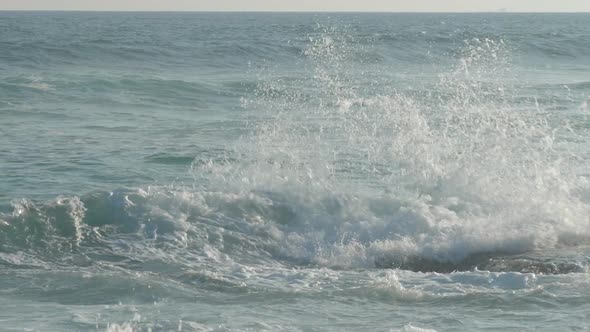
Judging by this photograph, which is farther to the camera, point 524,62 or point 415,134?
point 524,62

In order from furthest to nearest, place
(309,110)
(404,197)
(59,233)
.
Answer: (309,110) → (404,197) → (59,233)

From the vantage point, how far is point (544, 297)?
23.6ft

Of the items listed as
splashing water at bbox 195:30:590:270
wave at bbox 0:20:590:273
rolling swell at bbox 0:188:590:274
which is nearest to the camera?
rolling swell at bbox 0:188:590:274

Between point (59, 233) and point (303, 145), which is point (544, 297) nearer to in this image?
point (59, 233)

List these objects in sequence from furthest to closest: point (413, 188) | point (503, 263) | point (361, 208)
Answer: point (413, 188) → point (361, 208) → point (503, 263)

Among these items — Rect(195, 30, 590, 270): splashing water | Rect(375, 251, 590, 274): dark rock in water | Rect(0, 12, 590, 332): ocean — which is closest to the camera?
Rect(0, 12, 590, 332): ocean

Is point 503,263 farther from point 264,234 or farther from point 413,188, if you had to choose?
point 413,188

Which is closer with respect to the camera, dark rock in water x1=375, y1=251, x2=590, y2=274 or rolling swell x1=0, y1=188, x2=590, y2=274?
dark rock in water x1=375, y1=251, x2=590, y2=274

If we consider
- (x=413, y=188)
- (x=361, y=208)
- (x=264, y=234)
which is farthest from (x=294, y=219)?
(x=413, y=188)

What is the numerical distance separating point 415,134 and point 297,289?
14.9 ft

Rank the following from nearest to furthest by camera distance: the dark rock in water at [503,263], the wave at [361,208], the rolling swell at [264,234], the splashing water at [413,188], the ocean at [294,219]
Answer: the ocean at [294,219] < the dark rock in water at [503,263] < the rolling swell at [264,234] < the wave at [361,208] < the splashing water at [413,188]

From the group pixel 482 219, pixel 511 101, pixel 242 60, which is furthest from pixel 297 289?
pixel 242 60

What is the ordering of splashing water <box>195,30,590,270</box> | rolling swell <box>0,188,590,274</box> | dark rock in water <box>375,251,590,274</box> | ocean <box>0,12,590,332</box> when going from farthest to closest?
1. splashing water <box>195,30,590,270</box>
2. rolling swell <box>0,188,590,274</box>
3. dark rock in water <box>375,251,590,274</box>
4. ocean <box>0,12,590,332</box>

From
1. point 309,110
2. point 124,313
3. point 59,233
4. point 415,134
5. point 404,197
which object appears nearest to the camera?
point 124,313
